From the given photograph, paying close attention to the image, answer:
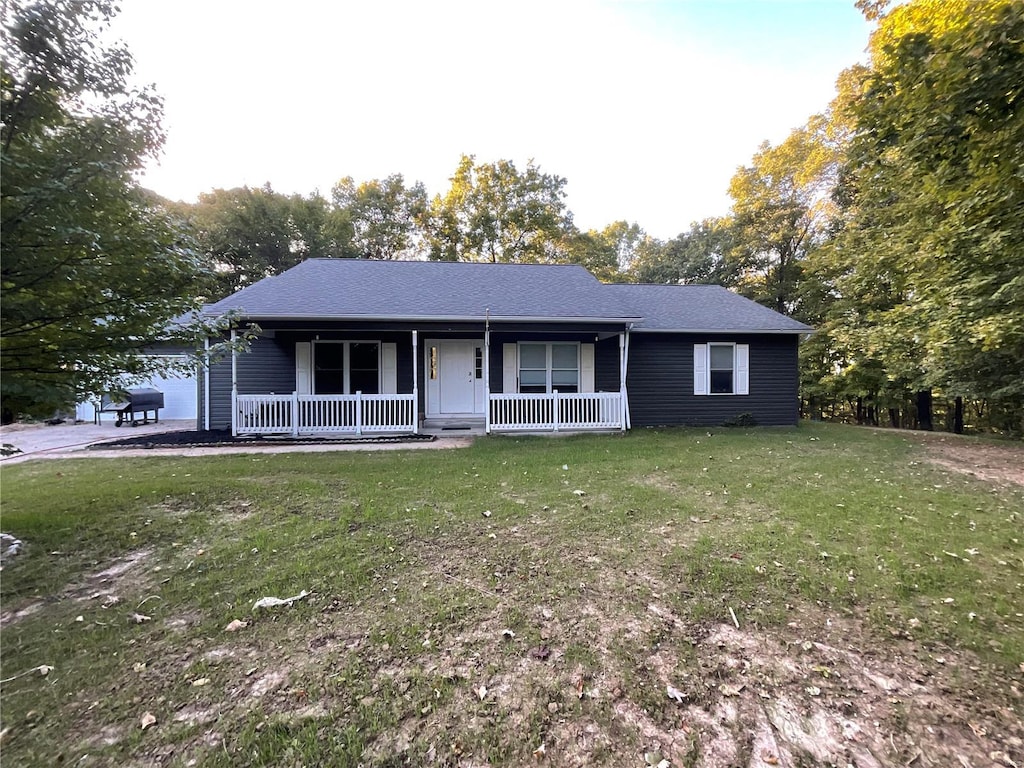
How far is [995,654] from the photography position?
227cm

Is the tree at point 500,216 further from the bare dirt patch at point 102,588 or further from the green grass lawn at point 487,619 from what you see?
the bare dirt patch at point 102,588

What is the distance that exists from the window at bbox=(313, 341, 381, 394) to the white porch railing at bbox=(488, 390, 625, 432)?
3.34 meters

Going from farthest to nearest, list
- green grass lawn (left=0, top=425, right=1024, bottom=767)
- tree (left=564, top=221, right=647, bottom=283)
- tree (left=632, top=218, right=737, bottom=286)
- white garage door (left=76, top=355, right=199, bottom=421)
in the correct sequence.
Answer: tree (left=564, top=221, right=647, bottom=283)
tree (left=632, top=218, right=737, bottom=286)
white garage door (left=76, top=355, right=199, bottom=421)
green grass lawn (left=0, top=425, right=1024, bottom=767)

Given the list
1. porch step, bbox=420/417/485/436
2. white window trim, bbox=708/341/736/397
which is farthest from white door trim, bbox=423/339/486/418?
white window trim, bbox=708/341/736/397

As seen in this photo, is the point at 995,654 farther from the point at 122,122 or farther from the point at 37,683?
the point at 122,122

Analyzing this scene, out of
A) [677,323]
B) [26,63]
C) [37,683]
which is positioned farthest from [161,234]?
[677,323]

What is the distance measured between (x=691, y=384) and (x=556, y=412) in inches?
169

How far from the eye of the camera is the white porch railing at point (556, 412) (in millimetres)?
10266

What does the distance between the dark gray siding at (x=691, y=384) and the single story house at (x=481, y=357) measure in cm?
3

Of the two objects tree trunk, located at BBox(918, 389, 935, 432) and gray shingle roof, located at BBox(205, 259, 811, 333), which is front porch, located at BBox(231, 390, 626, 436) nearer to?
gray shingle roof, located at BBox(205, 259, 811, 333)

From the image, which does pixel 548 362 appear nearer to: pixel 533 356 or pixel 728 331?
pixel 533 356

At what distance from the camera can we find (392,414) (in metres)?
10.4

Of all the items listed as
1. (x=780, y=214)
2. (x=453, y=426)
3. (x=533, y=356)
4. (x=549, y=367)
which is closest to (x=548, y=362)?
(x=549, y=367)

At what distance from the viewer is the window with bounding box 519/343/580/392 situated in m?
11.6
